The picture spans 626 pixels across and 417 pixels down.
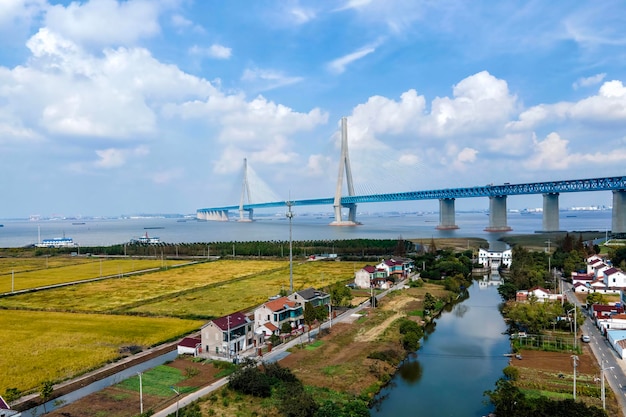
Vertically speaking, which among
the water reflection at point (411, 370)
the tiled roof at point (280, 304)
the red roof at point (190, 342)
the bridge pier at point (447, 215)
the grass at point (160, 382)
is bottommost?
the water reflection at point (411, 370)

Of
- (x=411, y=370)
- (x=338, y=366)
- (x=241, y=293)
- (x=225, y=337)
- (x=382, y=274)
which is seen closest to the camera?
(x=338, y=366)

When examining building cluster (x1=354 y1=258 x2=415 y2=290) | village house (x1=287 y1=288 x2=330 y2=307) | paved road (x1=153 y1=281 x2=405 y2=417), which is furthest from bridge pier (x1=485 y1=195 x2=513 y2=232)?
village house (x1=287 y1=288 x2=330 y2=307)

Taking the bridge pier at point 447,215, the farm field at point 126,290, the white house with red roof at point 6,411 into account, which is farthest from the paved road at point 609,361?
the bridge pier at point 447,215

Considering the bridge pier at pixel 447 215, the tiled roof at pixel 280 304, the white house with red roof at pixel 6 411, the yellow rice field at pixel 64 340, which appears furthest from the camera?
the bridge pier at pixel 447 215

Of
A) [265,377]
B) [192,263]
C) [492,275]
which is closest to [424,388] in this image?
[265,377]

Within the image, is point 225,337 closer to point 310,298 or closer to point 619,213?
point 310,298

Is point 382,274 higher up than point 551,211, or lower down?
lower down

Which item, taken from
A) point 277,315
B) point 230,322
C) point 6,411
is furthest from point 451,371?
point 6,411

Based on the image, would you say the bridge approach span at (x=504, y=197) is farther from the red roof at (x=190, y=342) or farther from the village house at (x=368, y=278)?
the red roof at (x=190, y=342)
